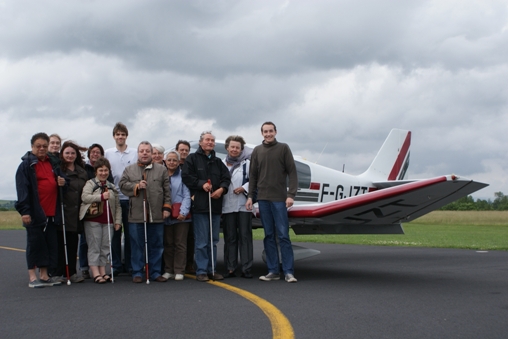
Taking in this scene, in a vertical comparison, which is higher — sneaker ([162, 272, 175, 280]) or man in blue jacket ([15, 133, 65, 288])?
man in blue jacket ([15, 133, 65, 288])

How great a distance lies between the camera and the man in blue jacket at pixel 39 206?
233 inches

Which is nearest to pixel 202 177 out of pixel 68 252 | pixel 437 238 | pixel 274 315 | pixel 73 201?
pixel 73 201

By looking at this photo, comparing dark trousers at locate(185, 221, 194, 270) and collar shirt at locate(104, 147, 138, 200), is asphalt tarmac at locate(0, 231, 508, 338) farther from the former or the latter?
collar shirt at locate(104, 147, 138, 200)

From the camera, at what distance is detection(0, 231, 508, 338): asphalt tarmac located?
3840 mm

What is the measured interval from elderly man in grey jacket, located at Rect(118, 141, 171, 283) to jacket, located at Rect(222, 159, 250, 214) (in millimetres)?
784

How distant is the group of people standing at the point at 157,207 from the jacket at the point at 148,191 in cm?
1

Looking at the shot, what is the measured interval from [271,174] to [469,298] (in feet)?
8.57

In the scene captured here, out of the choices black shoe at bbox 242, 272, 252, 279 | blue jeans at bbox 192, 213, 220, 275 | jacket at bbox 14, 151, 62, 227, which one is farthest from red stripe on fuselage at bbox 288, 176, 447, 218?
jacket at bbox 14, 151, 62, 227

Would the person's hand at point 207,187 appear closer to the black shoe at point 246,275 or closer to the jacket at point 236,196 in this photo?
the jacket at point 236,196

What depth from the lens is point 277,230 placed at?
6.51 metres

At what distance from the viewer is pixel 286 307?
4.69 metres

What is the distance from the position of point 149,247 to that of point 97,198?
0.89 meters

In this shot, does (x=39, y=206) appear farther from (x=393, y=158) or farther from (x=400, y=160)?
(x=400, y=160)

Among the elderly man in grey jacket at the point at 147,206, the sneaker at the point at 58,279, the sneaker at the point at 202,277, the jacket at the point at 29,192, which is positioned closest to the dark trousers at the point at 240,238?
the sneaker at the point at 202,277
